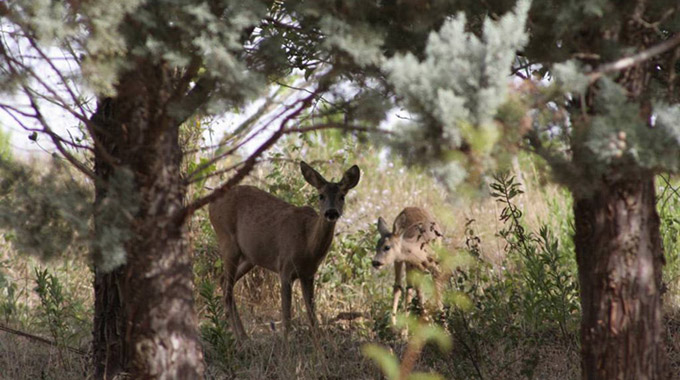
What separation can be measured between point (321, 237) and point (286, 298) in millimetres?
566

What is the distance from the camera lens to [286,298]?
7.23 metres

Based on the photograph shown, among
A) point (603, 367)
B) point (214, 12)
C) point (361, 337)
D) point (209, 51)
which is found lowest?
point (603, 367)

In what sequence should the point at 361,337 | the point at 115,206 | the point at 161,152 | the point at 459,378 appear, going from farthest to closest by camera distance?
1. the point at 361,337
2. the point at 459,378
3. the point at 161,152
4. the point at 115,206

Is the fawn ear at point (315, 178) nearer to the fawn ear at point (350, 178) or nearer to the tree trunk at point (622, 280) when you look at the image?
the fawn ear at point (350, 178)

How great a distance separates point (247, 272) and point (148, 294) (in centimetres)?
450

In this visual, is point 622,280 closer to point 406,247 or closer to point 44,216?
point 44,216

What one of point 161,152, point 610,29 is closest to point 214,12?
point 161,152

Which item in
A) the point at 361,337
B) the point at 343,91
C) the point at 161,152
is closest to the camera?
the point at 161,152

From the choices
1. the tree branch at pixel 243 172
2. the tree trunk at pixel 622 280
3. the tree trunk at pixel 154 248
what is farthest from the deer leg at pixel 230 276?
the tree trunk at pixel 622 280

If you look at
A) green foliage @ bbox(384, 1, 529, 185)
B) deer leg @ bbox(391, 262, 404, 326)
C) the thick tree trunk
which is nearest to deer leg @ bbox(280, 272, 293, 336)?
deer leg @ bbox(391, 262, 404, 326)

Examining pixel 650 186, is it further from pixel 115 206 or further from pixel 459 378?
pixel 115 206

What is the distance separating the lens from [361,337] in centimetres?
680

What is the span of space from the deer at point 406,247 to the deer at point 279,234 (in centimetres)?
47

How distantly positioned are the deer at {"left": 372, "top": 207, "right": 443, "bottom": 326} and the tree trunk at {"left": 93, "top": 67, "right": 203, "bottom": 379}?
3473 millimetres
